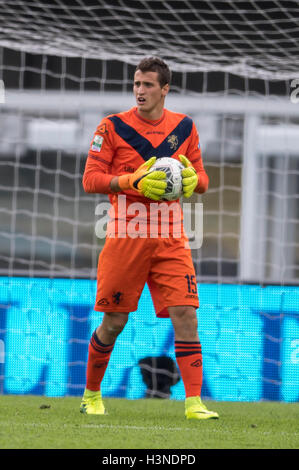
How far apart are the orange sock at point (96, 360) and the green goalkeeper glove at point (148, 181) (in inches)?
35.6

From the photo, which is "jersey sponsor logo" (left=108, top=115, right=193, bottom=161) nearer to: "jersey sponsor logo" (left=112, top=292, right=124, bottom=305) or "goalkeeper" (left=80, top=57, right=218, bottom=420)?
"goalkeeper" (left=80, top=57, right=218, bottom=420)

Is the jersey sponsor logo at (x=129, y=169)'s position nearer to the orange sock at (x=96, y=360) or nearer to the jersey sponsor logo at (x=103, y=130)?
the jersey sponsor logo at (x=103, y=130)

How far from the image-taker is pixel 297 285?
6355mm

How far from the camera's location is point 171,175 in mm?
4449

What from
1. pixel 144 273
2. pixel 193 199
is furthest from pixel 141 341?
pixel 193 199

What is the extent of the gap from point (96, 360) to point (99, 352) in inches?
2.1

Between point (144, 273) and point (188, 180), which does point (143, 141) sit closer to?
point (188, 180)

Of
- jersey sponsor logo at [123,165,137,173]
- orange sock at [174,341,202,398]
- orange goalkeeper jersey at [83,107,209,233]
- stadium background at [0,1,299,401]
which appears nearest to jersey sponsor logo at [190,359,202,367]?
orange sock at [174,341,202,398]

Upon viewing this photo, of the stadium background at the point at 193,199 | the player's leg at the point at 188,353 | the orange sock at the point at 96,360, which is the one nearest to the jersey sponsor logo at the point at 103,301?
the orange sock at the point at 96,360

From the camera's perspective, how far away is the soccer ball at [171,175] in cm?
445

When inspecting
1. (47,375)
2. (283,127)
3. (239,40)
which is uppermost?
(239,40)
